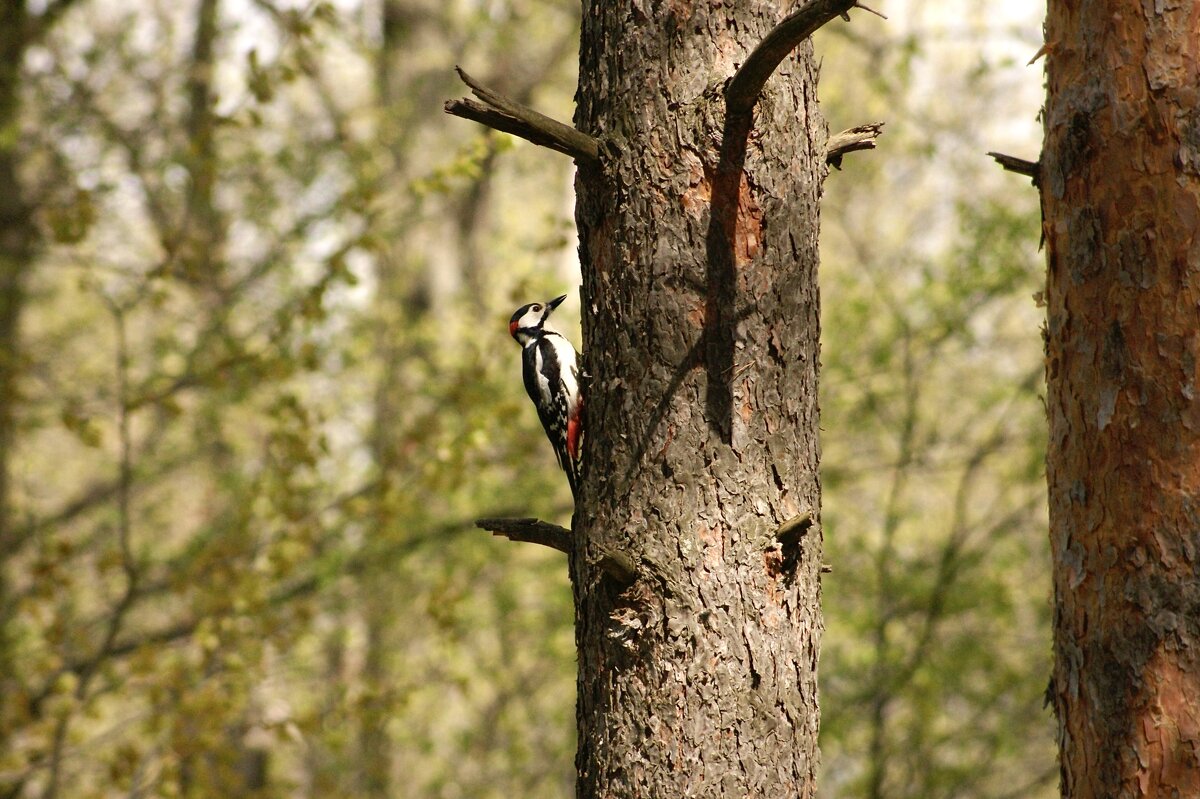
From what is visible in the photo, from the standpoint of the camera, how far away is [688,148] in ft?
7.73

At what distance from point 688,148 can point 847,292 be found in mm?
5075

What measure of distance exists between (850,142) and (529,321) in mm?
3548

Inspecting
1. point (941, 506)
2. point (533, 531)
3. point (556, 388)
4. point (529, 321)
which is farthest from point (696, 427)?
point (941, 506)

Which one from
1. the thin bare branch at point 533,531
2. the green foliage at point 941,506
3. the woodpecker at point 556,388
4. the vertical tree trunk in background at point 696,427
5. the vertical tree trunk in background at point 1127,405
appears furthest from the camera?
the green foliage at point 941,506

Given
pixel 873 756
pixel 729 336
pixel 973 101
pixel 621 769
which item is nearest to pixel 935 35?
pixel 973 101

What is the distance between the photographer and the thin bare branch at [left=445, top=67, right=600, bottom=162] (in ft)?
6.89

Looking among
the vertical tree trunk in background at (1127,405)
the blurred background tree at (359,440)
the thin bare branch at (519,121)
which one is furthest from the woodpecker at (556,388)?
the vertical tree trunk in background at (1127,405)

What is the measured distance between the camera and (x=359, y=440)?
877 cm

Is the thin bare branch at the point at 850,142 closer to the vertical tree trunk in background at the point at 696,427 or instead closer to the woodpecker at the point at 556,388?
the vertical tree trunk in background at the point at 696,427

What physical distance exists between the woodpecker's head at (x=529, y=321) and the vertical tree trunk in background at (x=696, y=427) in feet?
9.12

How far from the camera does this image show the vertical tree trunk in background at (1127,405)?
2.38 meters

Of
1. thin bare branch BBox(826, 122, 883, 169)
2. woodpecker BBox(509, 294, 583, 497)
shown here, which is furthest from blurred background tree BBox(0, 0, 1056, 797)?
thin bare branch BBox(826, 122, 883, 169)

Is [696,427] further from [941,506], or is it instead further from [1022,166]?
[941,506]

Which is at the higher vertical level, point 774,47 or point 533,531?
point 774,47
